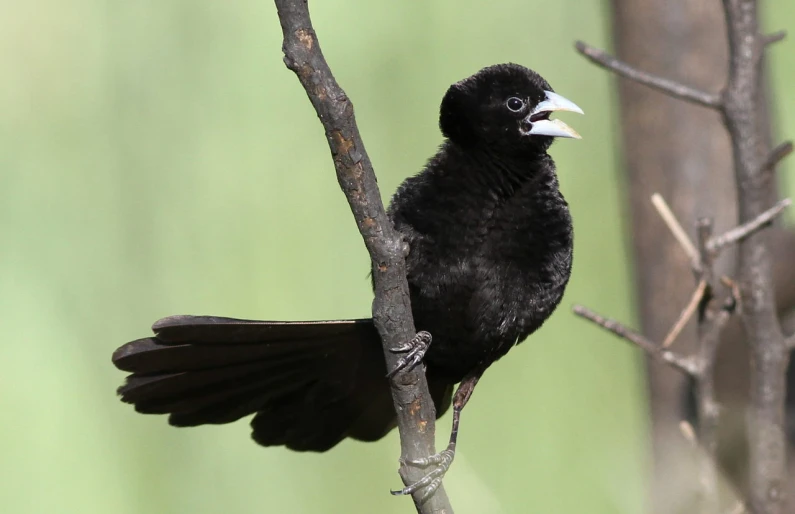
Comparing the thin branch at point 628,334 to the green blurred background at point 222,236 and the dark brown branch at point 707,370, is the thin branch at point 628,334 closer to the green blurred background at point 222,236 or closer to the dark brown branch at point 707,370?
the dark brown branch at point 707,370

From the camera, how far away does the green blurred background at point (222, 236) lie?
3934 mm

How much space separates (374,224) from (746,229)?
2.94 feet

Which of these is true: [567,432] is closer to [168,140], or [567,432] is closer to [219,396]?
[168,140]

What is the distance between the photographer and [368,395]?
2.38 m

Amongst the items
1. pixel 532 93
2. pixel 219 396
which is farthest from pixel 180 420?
pixel 532 93

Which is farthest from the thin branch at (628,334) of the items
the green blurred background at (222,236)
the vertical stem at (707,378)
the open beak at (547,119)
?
the green blurred background at (222,236)

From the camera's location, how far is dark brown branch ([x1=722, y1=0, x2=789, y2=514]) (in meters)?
2.00

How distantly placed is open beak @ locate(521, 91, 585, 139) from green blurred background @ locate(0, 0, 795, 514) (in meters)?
1.84

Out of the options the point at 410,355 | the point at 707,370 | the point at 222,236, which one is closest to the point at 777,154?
the point at 707,370

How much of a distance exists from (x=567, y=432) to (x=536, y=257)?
271 centimetres

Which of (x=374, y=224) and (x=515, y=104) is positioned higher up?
(x=515, y=104)

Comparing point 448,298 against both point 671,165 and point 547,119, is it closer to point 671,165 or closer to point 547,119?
point 547,119

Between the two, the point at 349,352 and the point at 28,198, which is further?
the point at 28,198

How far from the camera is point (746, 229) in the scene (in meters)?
1.94
